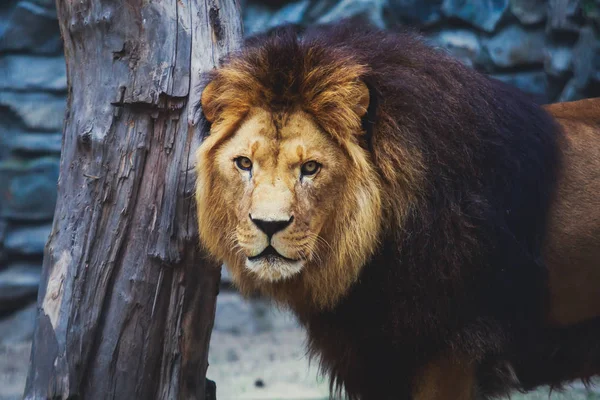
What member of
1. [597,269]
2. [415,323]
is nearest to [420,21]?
[597,269]

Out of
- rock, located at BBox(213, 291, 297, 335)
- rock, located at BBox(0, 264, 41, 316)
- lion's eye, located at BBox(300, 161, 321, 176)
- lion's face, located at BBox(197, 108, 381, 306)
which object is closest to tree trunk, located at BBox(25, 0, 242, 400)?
lion's face, located at BBox(197, 108, 381, 306)

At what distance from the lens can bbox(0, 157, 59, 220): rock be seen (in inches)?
277

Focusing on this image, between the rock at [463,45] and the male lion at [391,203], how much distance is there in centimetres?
425

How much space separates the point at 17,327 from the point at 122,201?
419 cm

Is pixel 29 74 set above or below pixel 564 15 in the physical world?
below

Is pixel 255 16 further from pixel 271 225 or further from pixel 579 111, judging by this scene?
pixel 271 225

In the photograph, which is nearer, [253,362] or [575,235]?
[575,235]

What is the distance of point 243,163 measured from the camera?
2770 millimetres

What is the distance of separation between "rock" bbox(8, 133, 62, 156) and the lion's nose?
5.10m

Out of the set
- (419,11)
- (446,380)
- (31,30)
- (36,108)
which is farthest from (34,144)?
(446,380)

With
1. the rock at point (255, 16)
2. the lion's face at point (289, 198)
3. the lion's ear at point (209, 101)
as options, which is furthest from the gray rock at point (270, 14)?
the lion's face at point (289, 198)

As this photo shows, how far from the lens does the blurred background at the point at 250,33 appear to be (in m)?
6.84

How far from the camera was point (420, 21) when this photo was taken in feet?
24.3

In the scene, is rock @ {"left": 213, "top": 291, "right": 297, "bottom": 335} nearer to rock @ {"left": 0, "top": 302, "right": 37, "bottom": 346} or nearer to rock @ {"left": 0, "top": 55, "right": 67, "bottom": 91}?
rock @ {"left": 0, "top": 302, "right": 37, "bottom": 346}
